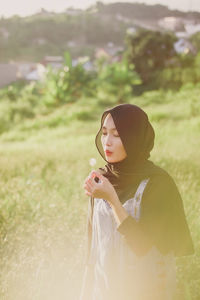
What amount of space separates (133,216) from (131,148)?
277 millimetres

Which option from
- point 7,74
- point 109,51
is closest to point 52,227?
point 7,74

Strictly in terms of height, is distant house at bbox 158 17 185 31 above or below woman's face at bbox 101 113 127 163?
below

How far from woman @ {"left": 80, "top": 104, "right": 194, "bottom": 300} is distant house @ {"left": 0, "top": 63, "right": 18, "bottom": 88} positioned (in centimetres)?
4764

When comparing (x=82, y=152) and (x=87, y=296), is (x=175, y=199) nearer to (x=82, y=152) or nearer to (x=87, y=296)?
(x=87, y=296)

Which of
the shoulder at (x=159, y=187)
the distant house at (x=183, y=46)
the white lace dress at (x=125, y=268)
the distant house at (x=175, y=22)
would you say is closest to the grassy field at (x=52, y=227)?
the white lace dress at (x=125, y=268)

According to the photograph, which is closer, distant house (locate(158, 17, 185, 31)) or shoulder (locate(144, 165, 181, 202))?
shoulder (locate(144, 165, 181, 202))

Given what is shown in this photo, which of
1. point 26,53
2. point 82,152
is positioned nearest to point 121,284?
point 82,152

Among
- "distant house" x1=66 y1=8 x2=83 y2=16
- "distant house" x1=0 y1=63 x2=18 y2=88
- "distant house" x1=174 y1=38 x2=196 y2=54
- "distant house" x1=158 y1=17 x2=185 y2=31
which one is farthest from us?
"distant house" x1=66 y1=8 x2=83 y2=16

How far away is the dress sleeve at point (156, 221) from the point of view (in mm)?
1364

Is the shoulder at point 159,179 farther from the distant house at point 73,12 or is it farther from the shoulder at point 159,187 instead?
the distant house at point 73,12

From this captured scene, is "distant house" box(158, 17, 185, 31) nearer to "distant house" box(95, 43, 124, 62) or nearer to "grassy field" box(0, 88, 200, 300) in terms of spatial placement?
"grassy field" box(0, 88, 200, 300)

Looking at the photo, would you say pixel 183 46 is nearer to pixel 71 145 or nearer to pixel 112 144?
pixel 71 145

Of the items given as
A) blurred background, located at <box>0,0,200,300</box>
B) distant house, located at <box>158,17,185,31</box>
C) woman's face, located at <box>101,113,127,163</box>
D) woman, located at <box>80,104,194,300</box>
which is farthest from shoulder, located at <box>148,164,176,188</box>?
distant house, located at <box>158,17,185,31</box>

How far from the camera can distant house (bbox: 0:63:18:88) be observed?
47.3m
